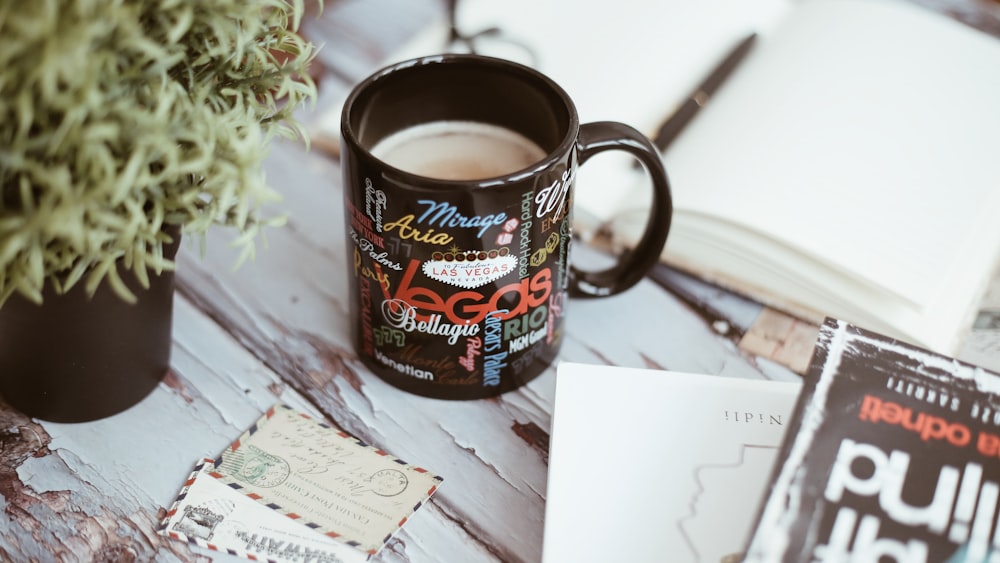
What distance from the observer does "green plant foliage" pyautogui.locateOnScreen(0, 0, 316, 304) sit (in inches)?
13.6

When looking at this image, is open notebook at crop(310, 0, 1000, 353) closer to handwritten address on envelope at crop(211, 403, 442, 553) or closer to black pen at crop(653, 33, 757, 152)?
black pen at crop(653, 33, 757, 152)

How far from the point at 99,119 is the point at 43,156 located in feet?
0.11

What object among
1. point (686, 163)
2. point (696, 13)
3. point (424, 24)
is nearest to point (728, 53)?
point (696, 13)

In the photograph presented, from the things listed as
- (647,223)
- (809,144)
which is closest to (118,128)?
(647,223)

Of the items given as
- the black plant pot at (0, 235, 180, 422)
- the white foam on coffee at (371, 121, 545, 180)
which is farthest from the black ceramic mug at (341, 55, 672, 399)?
the black plant pot at (0, 235, 180, 422)

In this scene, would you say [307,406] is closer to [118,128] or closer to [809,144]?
[118,128]

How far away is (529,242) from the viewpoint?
1.64ft

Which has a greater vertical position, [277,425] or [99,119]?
[99,119]

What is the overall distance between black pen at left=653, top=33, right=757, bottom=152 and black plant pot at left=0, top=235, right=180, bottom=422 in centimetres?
40

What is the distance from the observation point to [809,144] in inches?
26.9

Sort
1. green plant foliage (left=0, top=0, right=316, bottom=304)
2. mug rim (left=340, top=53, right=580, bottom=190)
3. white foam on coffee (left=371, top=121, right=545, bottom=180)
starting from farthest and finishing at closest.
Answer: white foam on coffee (left=371, top=121, right=545, bottom=180), mug rim (left=340, top=53, right=580, bottom=190), green plant foliage (left=0, top=0, right=316, bottom=304)

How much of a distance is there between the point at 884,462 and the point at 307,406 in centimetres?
33

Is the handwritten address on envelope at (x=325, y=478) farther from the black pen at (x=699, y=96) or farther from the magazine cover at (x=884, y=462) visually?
the black pen at (x=699, y=96)

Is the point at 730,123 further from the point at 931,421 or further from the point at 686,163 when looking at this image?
the point at 931,421
